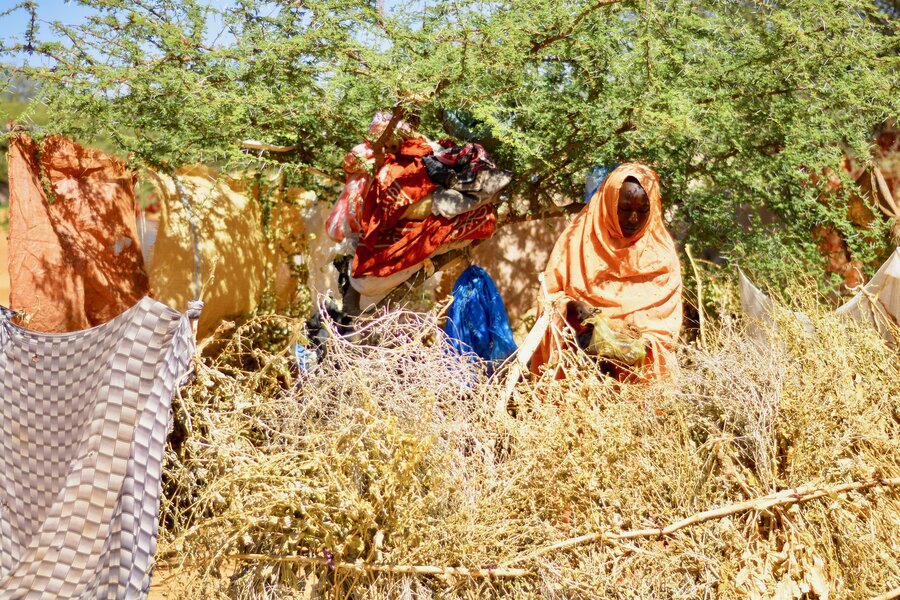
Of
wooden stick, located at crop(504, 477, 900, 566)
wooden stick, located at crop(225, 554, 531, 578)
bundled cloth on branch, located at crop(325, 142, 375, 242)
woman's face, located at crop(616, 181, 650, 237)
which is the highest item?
bundled cloth on branch, located at crop(325, 142, 375, 242)

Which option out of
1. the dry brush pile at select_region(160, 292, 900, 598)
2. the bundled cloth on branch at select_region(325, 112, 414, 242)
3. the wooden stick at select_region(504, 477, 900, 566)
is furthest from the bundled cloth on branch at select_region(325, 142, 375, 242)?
the wooden stick at select_region(504, 477, 900, 566)

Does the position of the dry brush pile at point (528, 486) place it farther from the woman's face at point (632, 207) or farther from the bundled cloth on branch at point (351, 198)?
the bundled cloth on branch at point (351, 198)

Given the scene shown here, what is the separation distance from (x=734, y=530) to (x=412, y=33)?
2885mm

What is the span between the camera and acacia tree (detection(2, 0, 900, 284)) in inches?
173

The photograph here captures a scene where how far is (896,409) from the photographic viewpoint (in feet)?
11.3

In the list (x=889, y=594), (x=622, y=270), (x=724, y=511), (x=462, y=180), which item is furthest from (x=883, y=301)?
(x=462, y=180)

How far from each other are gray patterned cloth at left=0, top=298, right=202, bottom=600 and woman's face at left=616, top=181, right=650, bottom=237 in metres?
2.07

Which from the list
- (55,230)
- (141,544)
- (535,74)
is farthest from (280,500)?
(535,74)

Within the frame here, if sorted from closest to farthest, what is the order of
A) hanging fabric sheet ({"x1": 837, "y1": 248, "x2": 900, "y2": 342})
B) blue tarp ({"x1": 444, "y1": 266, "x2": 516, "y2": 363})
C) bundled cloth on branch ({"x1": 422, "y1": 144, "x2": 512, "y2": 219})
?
1. hanging fabric sheet ({"x1": 837, "y1": 248, "x2": 900, "y2": 342})
2. bundled cloth on branch ({"x1": 422, "y1": 144, "x2": 512, "y2": 219})
3. blue tarp ({"x1": 444, "y1": 266, "x2": 516, "y2": 363})

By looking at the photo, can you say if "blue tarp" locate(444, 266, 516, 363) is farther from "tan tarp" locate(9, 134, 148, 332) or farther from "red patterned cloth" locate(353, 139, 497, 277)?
"tan tarp" locate(9, 134, 148, 332)

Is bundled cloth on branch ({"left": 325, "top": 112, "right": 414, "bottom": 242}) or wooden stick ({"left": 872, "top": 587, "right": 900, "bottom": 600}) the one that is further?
bundled cloth on branch ({"left": 325, "top": 112, "right": 414, "bottom": 242})

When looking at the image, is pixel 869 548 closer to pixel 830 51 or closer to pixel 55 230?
pixel 830 51

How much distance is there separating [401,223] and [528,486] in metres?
1.91

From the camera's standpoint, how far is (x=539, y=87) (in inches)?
193
